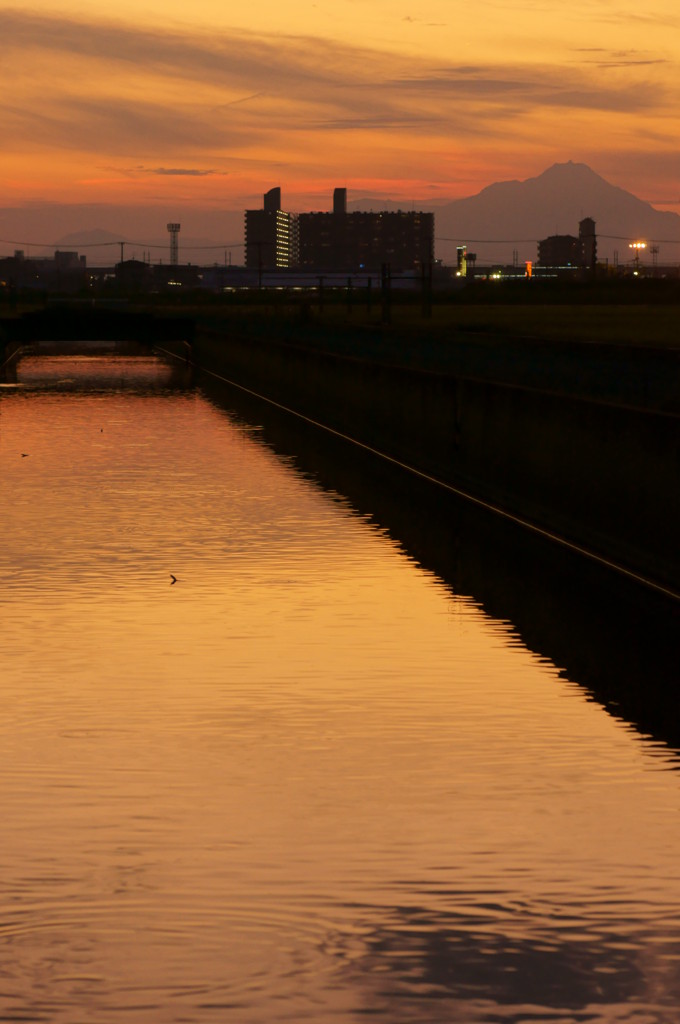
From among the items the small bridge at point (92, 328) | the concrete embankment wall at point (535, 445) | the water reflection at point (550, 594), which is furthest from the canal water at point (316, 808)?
the small bridge at point (92, 328)

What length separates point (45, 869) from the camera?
671 centimetres

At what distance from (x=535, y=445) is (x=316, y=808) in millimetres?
12638

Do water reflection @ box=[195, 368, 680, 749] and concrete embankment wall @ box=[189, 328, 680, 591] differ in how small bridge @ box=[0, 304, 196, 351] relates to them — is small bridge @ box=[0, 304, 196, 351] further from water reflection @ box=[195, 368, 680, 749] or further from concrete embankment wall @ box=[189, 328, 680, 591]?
water reflection @ box=[195, 368, 680, 749]

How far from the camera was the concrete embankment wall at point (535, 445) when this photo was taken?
15859 millimetres

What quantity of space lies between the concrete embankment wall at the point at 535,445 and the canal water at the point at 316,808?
140 centimetres

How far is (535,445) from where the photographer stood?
20016 mm

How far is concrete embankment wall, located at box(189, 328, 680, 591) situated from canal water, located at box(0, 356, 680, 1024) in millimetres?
1405

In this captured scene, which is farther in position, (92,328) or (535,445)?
(92,328)

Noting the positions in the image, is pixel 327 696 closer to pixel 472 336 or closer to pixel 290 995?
pixel 290 995

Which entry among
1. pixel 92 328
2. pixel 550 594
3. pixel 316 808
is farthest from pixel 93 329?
pixel 316 808

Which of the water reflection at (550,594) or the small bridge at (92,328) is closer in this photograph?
the water reflection at (550,594)

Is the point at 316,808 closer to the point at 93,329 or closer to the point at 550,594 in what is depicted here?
the point at 550,594

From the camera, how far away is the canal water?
5.60 metres

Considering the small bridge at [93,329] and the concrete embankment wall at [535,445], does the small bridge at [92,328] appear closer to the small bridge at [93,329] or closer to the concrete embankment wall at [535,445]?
the small bridge at [93,329]
